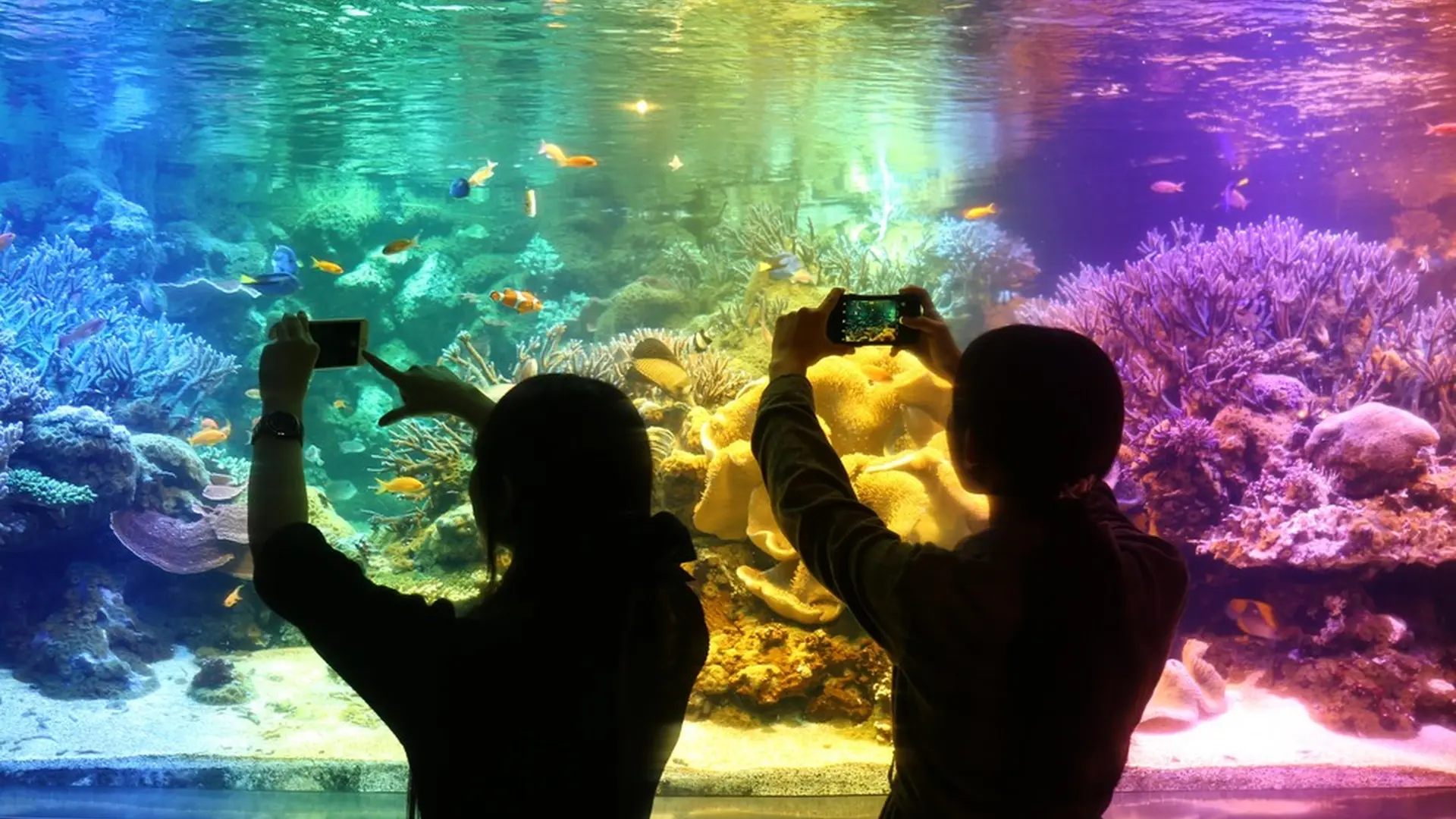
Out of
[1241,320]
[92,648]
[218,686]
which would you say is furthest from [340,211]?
[1241,320]

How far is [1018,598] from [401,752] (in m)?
4.15

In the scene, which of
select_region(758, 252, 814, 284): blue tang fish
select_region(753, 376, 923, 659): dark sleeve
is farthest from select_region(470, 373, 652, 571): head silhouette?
select_region(758, 252, 814, 284): blue tang fish

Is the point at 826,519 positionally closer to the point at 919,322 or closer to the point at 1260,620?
the point at 919,322

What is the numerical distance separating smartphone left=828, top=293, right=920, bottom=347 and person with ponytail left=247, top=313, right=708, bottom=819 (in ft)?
1.98

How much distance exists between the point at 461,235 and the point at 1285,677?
1608 cm

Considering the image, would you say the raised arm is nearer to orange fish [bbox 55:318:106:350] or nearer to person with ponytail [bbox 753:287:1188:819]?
person with ponytail [bbox 753:287:1188:819]

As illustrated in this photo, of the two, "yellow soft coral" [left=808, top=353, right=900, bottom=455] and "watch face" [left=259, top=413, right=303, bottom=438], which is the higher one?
"watch face" [left=259, top=413, right=303, bottom=438]

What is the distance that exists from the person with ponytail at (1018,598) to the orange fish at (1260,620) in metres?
4.78

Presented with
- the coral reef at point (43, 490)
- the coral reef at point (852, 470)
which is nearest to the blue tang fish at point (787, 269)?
the coral reef at point (852, 470)

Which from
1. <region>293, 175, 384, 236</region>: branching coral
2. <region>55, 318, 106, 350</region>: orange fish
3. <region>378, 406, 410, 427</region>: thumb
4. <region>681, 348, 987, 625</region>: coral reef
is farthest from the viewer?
<region>293, 175, 384, 236</region>: branching coral

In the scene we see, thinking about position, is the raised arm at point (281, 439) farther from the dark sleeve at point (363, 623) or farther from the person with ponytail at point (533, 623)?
the dark sleeve at point (363, 623)

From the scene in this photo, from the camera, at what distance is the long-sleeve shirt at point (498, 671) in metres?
1.35

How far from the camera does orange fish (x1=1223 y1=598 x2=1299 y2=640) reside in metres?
5.43

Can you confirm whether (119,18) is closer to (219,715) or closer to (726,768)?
(219,715)
